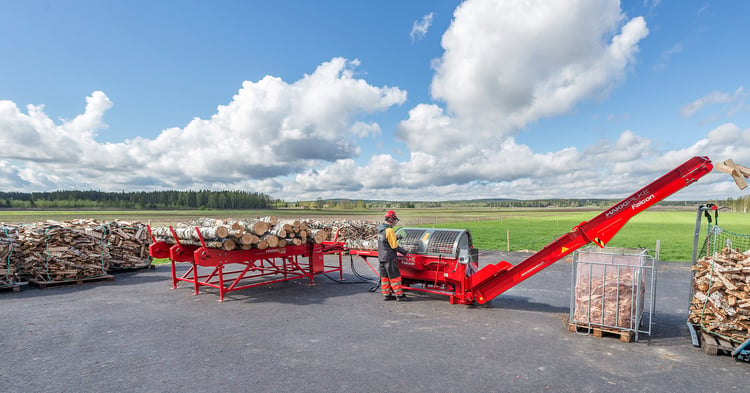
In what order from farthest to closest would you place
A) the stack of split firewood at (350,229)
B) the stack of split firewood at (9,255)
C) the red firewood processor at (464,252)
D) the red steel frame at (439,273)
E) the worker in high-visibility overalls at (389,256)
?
the stack of split firewood at (350,229) < the stack of split firewood at (9,255) < the worker in high-visibility overalls at (389,256) < the red steel frame at (439,273) < the red firewood processor at (464,252)

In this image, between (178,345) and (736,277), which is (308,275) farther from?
(736,277)

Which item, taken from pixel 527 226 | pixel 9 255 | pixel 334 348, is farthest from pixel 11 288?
pixel 527 226

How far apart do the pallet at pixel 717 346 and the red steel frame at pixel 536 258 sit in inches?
76.5

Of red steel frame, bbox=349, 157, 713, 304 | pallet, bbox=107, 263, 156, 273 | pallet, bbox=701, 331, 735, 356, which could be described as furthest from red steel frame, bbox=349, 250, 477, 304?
pallet, bbox=107, 263, 156, 273

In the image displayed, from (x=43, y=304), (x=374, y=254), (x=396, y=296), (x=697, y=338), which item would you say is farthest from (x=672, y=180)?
(x=43, y=304)

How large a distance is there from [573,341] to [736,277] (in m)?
2.52

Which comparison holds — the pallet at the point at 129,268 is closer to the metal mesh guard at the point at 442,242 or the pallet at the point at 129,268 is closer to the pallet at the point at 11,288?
the pallet at the point at 11,288

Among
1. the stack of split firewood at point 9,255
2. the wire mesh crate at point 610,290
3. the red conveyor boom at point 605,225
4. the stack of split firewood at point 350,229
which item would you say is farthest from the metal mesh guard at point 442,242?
the stack of split firewood at point 9,255

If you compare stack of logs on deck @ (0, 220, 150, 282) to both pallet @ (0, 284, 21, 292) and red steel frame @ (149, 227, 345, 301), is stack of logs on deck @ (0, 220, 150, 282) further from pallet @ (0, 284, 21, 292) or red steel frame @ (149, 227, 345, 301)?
red steel frame @ (149, 227, 345, 301)

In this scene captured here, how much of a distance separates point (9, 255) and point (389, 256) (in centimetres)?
1087

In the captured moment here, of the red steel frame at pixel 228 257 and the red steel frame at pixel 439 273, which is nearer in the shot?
the red steel frame at pixel 439 273

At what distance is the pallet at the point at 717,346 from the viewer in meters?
5.19

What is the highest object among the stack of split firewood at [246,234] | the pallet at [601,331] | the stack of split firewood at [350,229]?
the stack of split firewood at [246,234]

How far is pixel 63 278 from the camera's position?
10.6m
